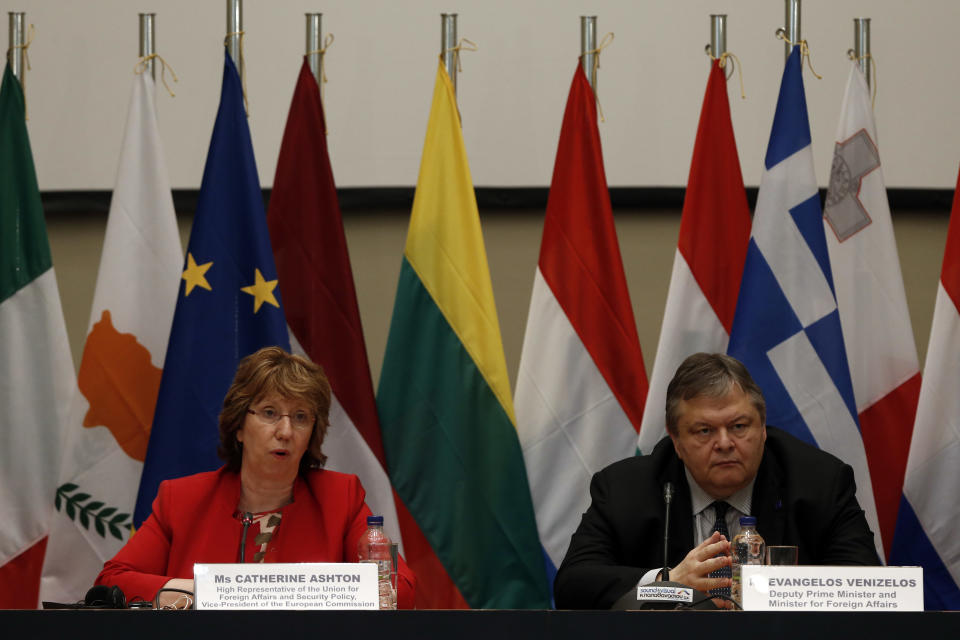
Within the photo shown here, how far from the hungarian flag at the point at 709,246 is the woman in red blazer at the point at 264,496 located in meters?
1.06

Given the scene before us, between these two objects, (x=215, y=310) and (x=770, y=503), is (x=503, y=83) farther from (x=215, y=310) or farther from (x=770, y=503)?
(x=770, y=503)

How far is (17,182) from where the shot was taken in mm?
3238

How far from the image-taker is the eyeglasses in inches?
98.3

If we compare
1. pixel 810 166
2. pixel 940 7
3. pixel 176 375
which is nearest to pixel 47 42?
pixel 176 375

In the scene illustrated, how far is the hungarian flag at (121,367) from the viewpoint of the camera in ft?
10.1

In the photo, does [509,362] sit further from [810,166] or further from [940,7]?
[940,7]

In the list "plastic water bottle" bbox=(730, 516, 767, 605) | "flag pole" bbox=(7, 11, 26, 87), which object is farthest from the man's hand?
"flag pole" bbox=(7, 11, 26, 87)

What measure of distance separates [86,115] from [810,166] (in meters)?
2.32

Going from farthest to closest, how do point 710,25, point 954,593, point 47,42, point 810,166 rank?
point 47,42 < point 710,25 < point 810,166 < point 954,593

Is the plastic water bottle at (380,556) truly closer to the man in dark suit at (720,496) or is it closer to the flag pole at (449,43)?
the man in dark suit at (720,496)

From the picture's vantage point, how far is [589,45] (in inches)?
132

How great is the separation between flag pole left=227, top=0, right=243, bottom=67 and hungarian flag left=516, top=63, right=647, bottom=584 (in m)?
1.02

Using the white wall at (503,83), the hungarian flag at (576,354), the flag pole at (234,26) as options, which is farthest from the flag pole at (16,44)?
the hungarian flag at (576,354)
